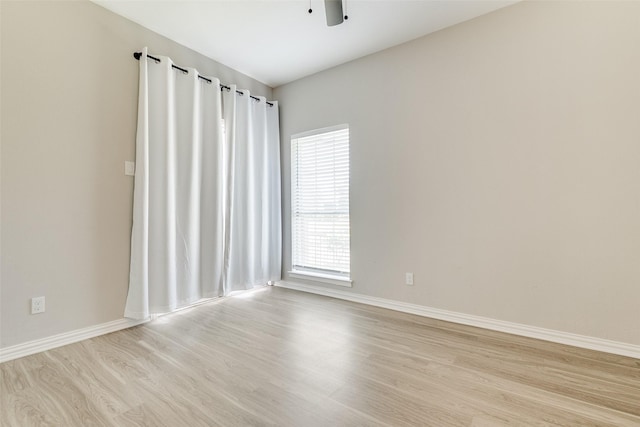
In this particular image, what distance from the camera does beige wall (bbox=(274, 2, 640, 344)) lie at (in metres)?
2.12

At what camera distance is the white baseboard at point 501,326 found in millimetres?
2105

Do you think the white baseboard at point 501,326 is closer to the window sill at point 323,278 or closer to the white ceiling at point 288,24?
the window sill at point 323,278

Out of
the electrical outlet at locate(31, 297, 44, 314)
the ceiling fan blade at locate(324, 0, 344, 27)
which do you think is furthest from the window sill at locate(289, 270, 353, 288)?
the ceiling fan blade at locate(324, 0, 344, 27)

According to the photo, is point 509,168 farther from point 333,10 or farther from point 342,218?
point 333,10

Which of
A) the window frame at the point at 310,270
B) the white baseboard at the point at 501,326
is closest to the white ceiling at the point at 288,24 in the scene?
the window frame at the point at 310,270

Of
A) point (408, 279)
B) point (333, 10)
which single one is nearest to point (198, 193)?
point (333, 10)

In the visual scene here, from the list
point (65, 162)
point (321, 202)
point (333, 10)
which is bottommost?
point (321, 202)

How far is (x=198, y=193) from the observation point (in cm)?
310

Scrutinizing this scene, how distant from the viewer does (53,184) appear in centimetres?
225

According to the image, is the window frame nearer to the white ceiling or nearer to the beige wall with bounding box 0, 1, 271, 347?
the white ceiling

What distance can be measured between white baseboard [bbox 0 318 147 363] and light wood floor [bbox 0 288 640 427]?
66mm

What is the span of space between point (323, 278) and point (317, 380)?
190cm

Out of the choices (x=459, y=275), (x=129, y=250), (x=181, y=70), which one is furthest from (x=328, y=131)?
(x=129, y=250)

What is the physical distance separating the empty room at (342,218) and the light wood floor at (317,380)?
0.05 ft
